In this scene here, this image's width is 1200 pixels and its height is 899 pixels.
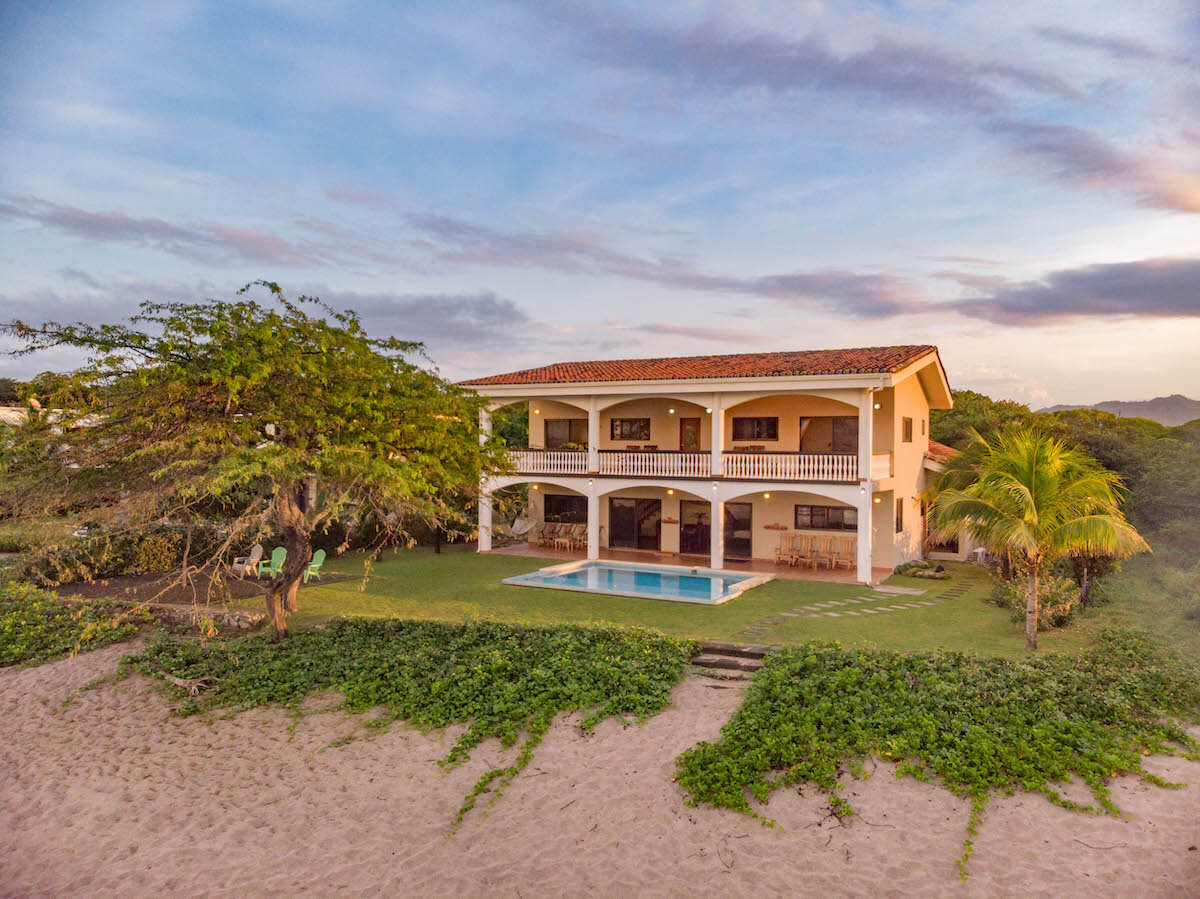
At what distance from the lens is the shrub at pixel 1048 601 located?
13141 millimetres

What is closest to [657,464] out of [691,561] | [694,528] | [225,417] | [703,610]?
[691,561]

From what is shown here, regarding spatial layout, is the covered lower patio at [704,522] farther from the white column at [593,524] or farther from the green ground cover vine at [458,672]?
the green ground cover vine at [458,672]

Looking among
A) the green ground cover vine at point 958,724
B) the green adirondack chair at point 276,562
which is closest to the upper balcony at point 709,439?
the green adirondack chair at point 276,562

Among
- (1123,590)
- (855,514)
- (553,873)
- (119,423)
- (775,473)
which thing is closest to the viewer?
(553,873)

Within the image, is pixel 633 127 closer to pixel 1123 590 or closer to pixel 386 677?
pixel 386 677

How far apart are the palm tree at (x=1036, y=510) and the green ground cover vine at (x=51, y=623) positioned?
1486cm

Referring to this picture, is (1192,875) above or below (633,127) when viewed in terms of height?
below

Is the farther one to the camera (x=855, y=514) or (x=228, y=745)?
(x=855, y=514)

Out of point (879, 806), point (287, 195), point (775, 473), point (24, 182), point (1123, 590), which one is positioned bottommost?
point (879, 806)

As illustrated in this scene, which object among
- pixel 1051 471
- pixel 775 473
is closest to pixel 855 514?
pixel 775 473

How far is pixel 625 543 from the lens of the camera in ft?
79.7

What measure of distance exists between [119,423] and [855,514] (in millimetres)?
18434

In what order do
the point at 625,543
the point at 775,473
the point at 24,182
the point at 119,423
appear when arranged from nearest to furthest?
1. the point at 119,423
2. the point at 24,182
3. the point at 775,473
4. the point at 625,543

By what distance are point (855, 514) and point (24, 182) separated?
21.8 metres
